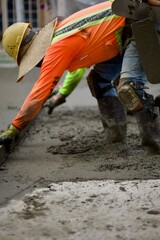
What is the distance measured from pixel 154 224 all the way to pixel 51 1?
9.10 metres

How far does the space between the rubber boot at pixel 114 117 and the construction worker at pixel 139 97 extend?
1.72 ft

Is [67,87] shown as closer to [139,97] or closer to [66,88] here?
[66,88]

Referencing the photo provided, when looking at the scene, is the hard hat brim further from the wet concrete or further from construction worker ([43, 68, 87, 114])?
construction worker ([43, 68, 87, 114])

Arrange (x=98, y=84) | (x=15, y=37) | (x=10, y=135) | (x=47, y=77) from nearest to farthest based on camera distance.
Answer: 1. (x=47, y=77)
2. (x=10, y=135)
3. (x=15, y=37)
4. (x=98, y=84)

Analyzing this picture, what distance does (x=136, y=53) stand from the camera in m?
4.80

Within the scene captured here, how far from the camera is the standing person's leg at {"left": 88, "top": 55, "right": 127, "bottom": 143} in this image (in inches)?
214

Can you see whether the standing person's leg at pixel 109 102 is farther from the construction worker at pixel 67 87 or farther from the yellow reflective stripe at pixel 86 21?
the construction worker at pixel 67 87

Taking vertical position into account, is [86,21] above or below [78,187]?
above

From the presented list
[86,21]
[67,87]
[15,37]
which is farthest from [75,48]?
[67,87]

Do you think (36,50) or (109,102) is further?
(109,102)

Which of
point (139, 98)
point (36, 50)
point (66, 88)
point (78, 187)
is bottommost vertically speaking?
point (66, 88)

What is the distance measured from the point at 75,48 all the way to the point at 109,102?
36.3 inches

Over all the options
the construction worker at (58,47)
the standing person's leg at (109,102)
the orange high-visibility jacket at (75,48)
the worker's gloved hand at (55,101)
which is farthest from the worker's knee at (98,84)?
the worker's gloved hand at (55,101)

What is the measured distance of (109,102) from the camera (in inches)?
216
